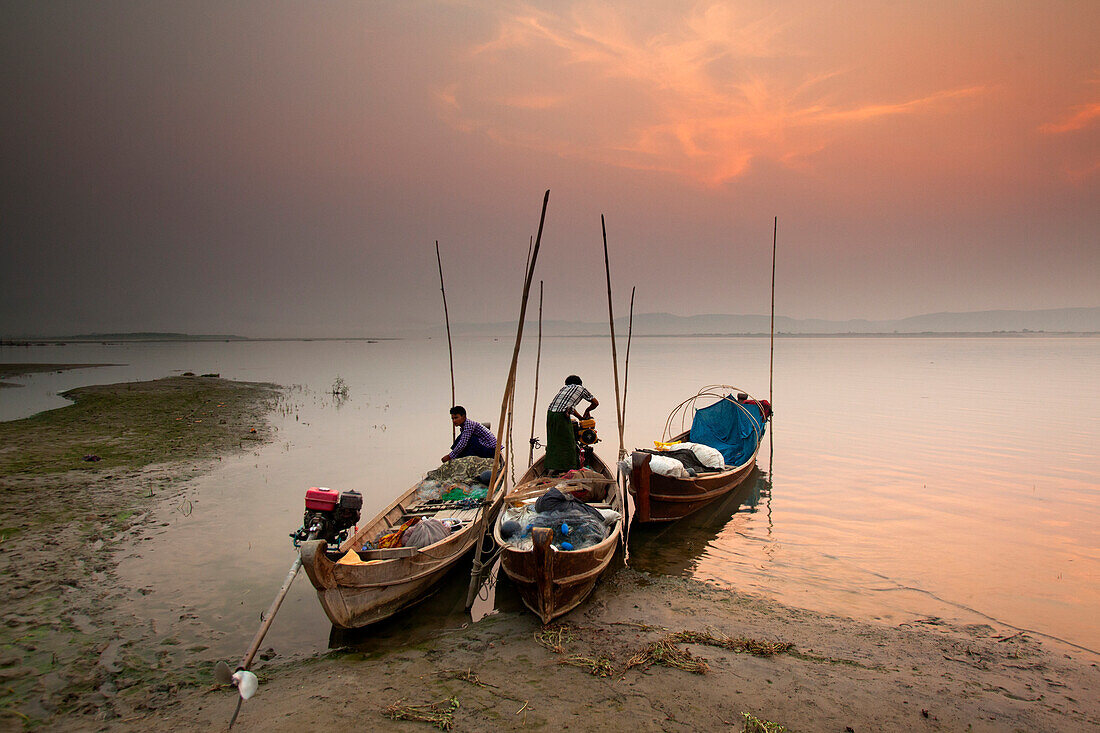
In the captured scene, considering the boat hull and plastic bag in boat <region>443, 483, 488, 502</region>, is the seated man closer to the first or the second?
plastic bag in boat <region>443, 483, 488, 502</region>

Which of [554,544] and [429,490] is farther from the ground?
[554,544]

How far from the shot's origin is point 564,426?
8.94 metres

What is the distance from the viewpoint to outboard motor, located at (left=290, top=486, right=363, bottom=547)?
219 inches

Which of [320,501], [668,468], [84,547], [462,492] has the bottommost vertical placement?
[84,547]

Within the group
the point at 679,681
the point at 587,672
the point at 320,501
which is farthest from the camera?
the point at 320,501

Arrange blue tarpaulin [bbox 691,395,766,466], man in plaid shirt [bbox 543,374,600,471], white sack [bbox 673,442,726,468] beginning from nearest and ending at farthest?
1. man in plaid shirt [bbox 543,374,600,471]
2. white sack [bbox 673,442,726,468]
3. blue tarpaulin [bbox 691,395,766,466]

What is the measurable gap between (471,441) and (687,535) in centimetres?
382

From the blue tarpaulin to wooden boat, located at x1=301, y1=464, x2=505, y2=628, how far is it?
20.4 feet

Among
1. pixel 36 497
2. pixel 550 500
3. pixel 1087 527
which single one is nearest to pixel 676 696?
pixel 550 500

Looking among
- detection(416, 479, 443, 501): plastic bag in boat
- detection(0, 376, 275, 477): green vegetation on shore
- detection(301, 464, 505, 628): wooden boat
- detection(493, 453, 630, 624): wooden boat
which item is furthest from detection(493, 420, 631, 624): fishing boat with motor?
detection(0, 376, 275, 477): green vegetation on shore

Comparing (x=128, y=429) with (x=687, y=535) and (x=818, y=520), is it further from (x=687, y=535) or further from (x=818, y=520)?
(x=818, y=520)

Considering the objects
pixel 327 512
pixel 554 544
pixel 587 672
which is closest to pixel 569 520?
pixel 554 544

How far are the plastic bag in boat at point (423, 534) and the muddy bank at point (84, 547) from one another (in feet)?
6.94

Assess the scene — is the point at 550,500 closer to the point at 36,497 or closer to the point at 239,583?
the point at 239,583
